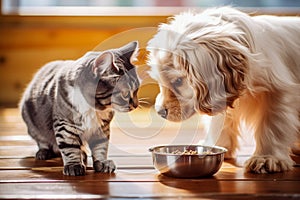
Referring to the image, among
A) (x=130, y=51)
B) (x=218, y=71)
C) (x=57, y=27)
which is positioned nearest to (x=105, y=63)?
(x=130, y=51)

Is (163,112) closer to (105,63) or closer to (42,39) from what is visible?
(105,63)

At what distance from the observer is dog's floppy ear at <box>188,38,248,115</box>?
2.03 m

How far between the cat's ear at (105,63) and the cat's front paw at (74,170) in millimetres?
335

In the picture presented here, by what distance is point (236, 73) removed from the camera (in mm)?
2043

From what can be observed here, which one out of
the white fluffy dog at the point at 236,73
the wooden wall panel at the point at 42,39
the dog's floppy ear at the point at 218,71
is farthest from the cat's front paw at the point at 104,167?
the wooden wall panel at the point at 42,39

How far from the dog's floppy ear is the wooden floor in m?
0.27

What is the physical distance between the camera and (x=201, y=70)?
2023 mm

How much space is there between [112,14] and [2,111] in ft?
3.84

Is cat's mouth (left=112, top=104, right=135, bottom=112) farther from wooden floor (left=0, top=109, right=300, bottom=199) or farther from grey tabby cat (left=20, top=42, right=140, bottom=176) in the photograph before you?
wooden floor (left=0, top=109, right=300, bottom=199)

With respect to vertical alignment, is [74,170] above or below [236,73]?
below

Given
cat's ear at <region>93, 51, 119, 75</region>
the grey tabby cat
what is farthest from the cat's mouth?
cat's ear at <region>93, 51, 119, 75</region>

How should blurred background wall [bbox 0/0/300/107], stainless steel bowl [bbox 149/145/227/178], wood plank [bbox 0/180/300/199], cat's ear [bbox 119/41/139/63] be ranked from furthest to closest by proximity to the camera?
blurred background wall [bbox 0/0/300/107], cat's ear [bbox 119/41/139/63], stainless steel bowl [bbox 149/145/227/178], wood plank [bbox 0/180/300/199]

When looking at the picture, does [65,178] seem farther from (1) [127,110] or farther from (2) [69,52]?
(2) [69,52]

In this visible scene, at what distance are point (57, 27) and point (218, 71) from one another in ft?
8.95
